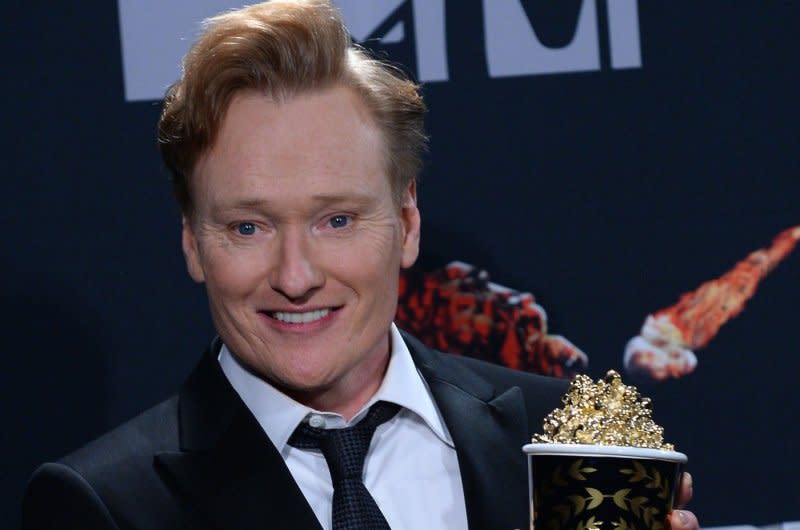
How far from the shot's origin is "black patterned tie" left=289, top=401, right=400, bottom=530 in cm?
182

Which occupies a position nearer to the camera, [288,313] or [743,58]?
[288,313]

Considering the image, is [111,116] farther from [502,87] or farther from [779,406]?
[779,406]

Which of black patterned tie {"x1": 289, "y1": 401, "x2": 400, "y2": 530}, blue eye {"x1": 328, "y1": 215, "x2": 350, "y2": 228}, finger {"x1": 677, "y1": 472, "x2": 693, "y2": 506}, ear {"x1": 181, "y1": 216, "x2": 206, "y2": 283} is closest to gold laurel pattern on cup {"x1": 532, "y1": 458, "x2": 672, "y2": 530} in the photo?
finger {"x1": 677, "y1": 472, "x2": 693, "y2": 506}

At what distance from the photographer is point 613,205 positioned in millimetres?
2561

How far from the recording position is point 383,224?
1.89m

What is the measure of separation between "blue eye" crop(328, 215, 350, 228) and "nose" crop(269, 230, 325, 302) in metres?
0.05

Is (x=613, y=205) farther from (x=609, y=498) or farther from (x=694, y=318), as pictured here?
(x=609, y=498)

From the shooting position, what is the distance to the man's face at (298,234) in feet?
5.92

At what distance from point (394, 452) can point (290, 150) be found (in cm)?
45

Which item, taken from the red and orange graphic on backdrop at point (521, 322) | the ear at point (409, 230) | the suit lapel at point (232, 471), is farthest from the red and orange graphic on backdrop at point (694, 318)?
the suit lapel at point (232, 471)

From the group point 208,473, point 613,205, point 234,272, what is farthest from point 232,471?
point 613,205

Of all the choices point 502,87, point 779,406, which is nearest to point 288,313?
point 502,87

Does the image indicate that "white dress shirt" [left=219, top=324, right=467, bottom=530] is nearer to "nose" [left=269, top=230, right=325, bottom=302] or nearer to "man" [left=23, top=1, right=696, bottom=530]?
"man" [left=23, top=1, right=696, bottom=530]

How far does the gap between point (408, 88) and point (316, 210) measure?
0.29 metres
